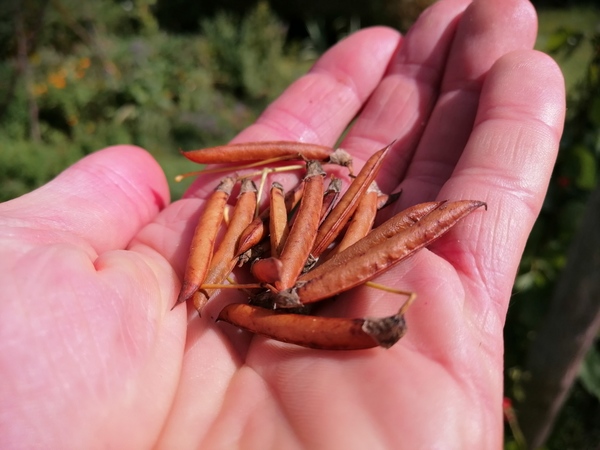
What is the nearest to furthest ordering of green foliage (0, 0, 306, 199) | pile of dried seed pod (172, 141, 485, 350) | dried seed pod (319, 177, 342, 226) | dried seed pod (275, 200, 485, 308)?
pile of dried seed pod (172, 141, 485, 350), dried seed pod (275, 200, 485, 308), dried seed pod (319, 177, 342, 226), green foliage (0, 0, 306, 199)

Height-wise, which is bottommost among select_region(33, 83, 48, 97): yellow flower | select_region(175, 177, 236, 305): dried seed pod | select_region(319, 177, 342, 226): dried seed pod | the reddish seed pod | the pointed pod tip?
select_region(33, 83, 48, 97): yellow flower

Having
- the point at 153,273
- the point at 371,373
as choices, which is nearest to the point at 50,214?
the point at 153,273

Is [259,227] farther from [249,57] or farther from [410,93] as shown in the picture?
[249,57]

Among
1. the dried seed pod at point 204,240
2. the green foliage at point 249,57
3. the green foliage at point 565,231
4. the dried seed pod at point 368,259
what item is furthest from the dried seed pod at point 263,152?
the green foliage at point 249,57

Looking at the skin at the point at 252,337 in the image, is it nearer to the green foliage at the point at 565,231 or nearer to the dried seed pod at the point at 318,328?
the dried seed pod at the point at 318,328

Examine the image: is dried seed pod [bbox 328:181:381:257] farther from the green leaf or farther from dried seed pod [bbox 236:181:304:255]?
the green leaf

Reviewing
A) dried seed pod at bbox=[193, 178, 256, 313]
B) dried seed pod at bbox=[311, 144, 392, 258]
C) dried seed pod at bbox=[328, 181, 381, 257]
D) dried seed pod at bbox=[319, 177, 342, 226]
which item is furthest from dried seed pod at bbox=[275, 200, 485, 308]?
dried seed pod at bbox=[319, 177, 342, 226]
